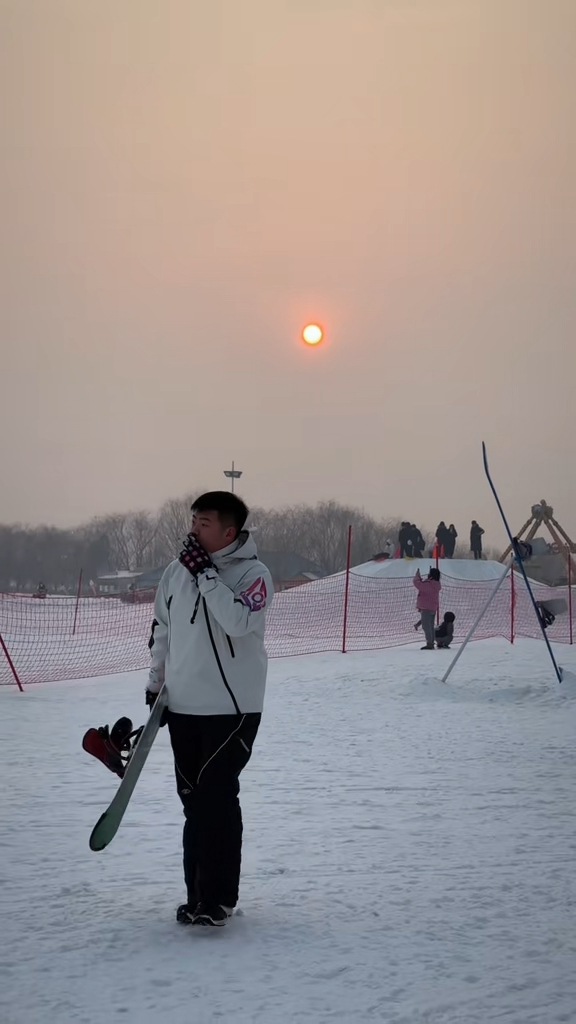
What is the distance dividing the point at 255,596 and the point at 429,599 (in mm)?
14000

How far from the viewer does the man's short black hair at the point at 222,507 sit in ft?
13.8

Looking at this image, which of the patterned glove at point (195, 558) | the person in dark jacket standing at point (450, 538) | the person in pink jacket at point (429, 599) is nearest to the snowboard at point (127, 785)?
the patterned glove at point (195, 558)

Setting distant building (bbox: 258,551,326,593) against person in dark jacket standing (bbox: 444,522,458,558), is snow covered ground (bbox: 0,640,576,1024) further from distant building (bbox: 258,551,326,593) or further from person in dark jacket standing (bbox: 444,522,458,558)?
distant building (bbox: 258,551,326,593)

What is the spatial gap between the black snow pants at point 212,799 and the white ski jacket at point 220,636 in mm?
74

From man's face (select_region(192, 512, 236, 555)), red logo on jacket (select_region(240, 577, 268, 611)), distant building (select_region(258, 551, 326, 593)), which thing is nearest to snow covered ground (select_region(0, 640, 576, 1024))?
red logo on jacket (select_region(240, 577, 268, 611))

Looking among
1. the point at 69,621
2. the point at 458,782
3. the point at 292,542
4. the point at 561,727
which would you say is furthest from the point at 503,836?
the point at 292,542

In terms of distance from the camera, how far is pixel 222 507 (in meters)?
4.21

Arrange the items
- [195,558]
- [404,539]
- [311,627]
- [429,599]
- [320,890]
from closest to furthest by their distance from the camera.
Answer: [195,558] → [320,890] → [429,599] → [311,627] → [404,539]

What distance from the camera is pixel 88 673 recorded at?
55.4ft

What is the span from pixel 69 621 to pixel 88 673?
1549cm

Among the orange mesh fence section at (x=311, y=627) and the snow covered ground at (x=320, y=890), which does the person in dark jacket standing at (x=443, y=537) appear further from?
the snow covered ground at (x=320, y=890)

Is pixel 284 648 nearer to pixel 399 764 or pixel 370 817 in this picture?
pixel 399 764

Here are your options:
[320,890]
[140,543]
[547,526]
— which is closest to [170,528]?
[140,543]

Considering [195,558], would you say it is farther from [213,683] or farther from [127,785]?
[127,785]
